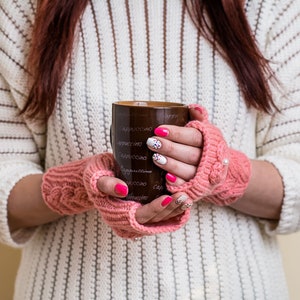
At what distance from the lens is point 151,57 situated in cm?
81

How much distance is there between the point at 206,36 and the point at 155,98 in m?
0.12

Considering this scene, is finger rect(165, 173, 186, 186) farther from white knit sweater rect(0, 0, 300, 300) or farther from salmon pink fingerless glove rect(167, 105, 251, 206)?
white knit sweater rect(0, 0, 300, 300)

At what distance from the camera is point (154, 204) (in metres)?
0.58

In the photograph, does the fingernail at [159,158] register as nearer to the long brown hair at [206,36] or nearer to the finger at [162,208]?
the finger at [162,208]

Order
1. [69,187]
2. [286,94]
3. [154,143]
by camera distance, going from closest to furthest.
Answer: [154,143]
[69,187]
[286,94]

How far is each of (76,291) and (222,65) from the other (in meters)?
0.40

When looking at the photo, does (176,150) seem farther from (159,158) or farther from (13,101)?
(13,101)

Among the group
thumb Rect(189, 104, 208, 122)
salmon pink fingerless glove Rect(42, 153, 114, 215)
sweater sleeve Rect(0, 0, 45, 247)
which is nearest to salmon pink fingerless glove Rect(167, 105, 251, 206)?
thumb Rect(189, 104, 208, 122)

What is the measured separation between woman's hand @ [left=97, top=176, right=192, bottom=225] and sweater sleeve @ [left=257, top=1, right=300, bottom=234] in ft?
0.84

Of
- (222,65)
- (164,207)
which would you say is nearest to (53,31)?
(222,65)

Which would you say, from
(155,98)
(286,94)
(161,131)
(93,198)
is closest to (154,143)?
(161,131)

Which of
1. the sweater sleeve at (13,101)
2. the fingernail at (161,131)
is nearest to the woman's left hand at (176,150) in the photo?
the fingernail at (161,131)

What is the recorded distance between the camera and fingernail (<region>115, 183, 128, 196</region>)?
1.94ft

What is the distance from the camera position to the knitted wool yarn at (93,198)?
24.0 inches
